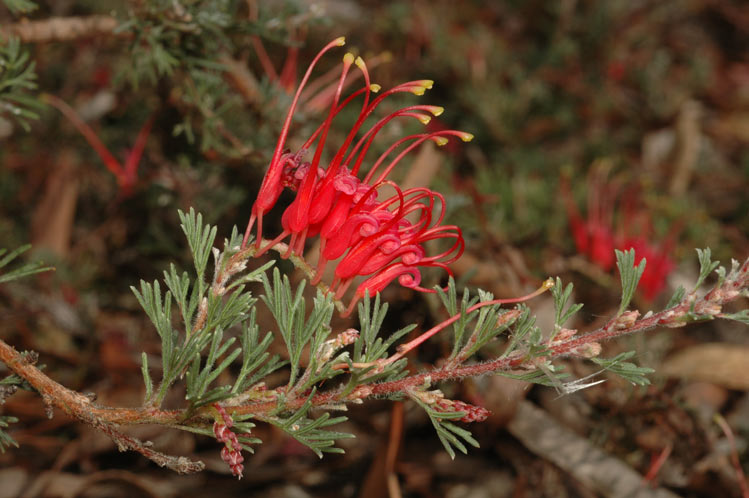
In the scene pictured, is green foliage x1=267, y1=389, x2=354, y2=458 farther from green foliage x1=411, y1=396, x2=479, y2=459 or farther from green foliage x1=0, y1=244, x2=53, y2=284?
green foliage x1=0, y1=244, x2=53, y2=284

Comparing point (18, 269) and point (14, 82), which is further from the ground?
point (14, 82)

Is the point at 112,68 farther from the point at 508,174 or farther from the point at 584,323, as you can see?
the point at 584,323

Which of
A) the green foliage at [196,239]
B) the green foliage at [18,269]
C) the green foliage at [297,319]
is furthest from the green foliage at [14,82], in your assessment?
the green foliage at [297,319]

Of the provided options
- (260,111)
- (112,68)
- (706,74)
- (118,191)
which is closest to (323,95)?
(260,111)

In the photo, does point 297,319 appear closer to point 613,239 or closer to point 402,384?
point 402,384

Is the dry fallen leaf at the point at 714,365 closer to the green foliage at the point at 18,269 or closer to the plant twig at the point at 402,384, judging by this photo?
the plant twig at the point at 402,384

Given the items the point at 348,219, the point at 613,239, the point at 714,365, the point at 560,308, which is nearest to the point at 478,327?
the point at 560,308
